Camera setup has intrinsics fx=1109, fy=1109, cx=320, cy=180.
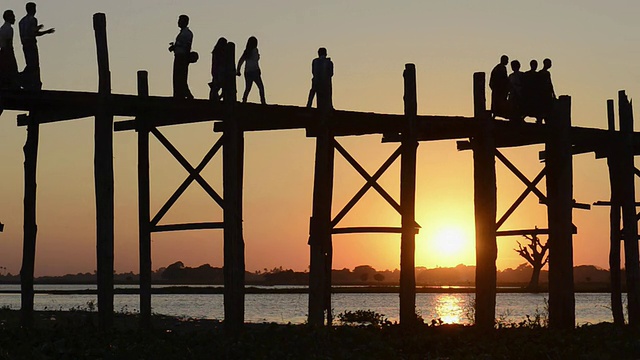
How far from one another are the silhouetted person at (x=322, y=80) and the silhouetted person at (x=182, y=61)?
7.15 feet

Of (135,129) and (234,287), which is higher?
(135,129)

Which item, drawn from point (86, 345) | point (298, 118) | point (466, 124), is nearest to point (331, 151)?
point (298, 118)

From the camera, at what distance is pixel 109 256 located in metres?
17.4

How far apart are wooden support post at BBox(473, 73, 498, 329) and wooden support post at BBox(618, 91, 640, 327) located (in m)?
4.02

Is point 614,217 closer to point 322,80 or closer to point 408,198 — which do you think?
point 408,198

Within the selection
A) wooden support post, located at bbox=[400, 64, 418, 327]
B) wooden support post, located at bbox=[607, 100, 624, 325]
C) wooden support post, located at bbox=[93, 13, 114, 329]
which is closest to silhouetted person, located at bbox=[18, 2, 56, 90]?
wooden support post, located at bbox=[93, 13, 114, 329]

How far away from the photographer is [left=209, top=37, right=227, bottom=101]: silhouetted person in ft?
62.4

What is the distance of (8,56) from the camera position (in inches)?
689

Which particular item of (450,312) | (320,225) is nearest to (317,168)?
(320,225)

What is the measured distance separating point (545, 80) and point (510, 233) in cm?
Answer: 303

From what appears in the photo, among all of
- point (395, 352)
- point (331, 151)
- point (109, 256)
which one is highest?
point (331, 151)

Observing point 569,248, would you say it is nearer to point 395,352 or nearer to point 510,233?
point 510,233

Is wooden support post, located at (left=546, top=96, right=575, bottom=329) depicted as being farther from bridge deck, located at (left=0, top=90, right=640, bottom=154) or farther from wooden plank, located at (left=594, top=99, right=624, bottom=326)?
wooden plank, located at (left=594, top=99, right=624, bottom=326)

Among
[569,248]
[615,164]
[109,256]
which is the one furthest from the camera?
[615,164]
